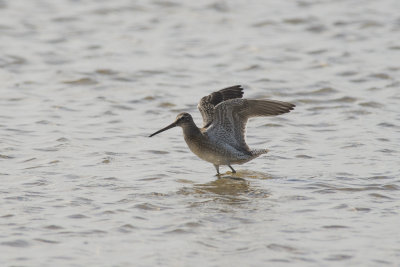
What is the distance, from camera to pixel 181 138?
430 inches

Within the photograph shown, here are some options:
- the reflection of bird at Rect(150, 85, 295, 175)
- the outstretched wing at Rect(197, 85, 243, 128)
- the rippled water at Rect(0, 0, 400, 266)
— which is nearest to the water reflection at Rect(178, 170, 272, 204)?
the rippled water at Rect(0, 0, 400, 266)

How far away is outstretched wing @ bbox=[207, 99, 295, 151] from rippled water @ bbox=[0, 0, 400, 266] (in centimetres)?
47

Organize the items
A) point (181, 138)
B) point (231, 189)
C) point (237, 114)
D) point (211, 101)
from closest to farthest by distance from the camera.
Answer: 1. point (231, 189)
2. point (237, 114)
3. point (211, 101)
4. point (181, 138)

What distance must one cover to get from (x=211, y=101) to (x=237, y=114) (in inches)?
16.1

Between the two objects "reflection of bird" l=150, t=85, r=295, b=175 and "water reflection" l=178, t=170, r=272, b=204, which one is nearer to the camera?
"water reflection" l=178, t=170, r=272, b=204

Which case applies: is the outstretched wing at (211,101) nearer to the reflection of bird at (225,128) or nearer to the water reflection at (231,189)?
the reflection of bird at (225,128)

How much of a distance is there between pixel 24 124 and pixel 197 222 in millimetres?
4456

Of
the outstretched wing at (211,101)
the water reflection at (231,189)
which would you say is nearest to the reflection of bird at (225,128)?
the outstretched wing at (211,101)

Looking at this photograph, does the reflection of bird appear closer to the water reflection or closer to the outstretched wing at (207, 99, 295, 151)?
the outstretched wing at (207, 99, 295, 151)

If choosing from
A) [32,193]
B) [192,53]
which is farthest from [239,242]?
[192,53]

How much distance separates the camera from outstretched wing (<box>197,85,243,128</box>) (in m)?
9.73

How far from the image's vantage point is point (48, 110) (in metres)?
11.6

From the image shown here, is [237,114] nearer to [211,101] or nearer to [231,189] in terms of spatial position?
[211,101]

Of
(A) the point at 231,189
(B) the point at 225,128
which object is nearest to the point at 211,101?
(B) the point at 225,128
